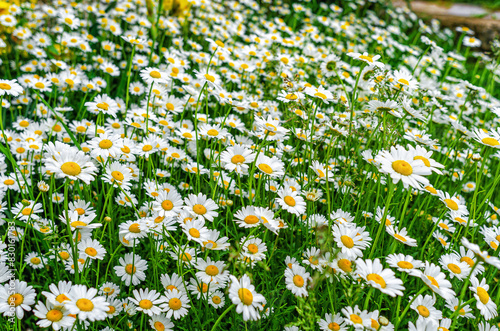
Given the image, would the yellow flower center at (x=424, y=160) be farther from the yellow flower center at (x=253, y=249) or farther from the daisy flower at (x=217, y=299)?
the daisy flower at (x=217, y=299)

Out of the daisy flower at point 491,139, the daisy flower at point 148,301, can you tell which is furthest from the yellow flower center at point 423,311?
the daisy flower at point 148,301

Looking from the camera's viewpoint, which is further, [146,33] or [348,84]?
[146,33]

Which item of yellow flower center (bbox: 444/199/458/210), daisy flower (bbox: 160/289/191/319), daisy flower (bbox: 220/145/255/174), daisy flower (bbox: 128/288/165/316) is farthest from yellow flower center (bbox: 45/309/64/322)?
Answer: yellow flower center (bbox: 444/199/458/210)

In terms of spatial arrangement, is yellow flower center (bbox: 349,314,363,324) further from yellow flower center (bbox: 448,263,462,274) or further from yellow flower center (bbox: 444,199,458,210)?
yellow flower center (bbox: 444,199,458,210)

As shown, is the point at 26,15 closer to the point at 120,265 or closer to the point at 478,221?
the point at 120,265

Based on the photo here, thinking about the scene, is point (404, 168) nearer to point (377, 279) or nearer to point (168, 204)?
point (377, 279)

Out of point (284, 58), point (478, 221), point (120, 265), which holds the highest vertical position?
point (284, 58)

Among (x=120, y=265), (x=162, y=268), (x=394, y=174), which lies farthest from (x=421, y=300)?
(x=120, y=265)

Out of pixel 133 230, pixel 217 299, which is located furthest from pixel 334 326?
pixel 133 230
